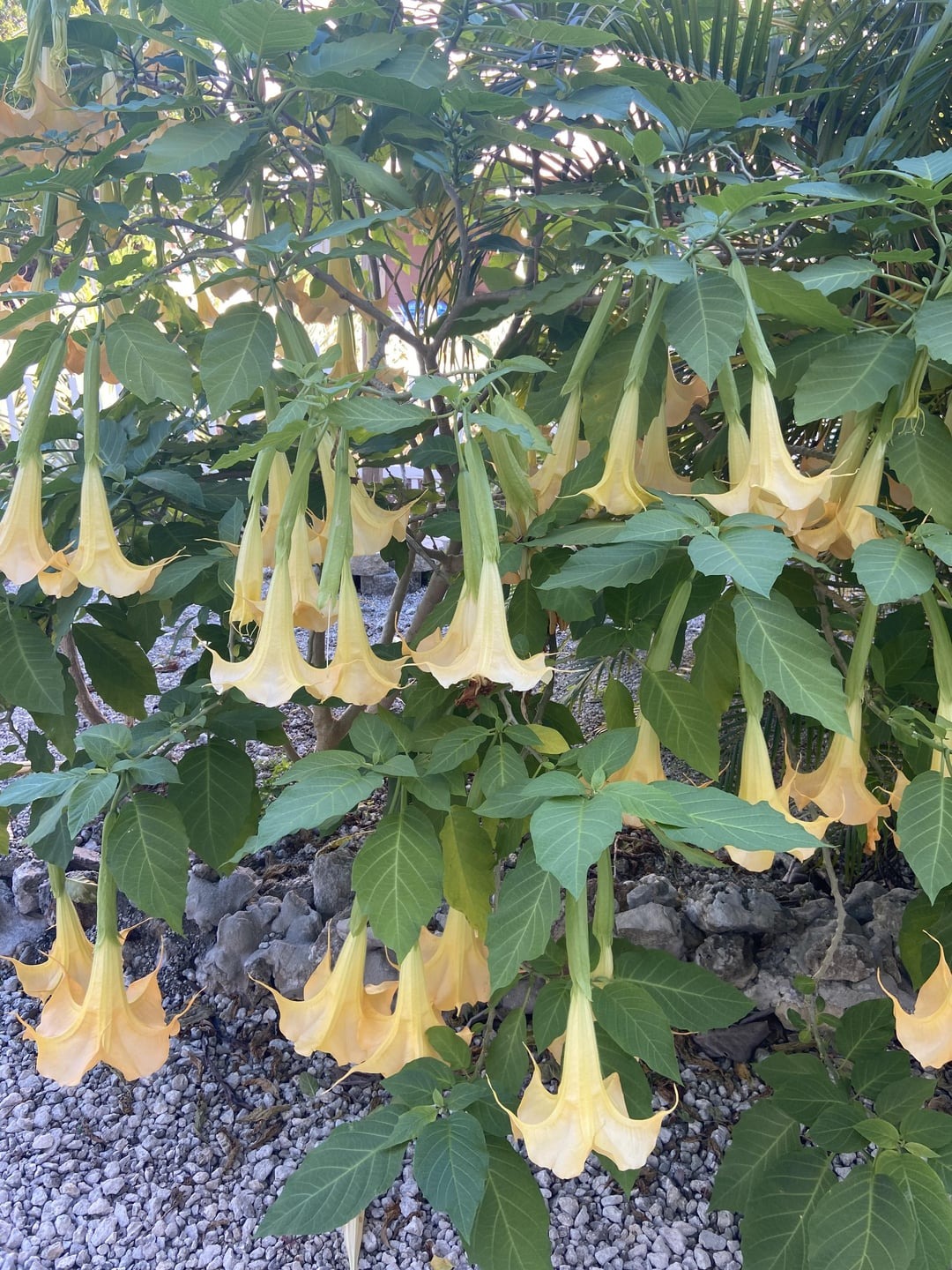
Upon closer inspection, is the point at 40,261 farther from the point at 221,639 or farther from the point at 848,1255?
the point at 848,1255

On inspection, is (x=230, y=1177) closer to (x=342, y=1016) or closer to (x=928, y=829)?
(x=342, y=1016)

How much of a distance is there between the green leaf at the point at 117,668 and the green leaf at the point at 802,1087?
832 millimetres

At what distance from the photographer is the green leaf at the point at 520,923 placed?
601 millimetres

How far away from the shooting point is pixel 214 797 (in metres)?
0.95

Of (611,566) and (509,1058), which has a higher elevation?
(611,566)

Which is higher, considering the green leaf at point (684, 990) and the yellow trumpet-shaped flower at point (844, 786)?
the yellow trumpet-shaped flower at point (844, 786)

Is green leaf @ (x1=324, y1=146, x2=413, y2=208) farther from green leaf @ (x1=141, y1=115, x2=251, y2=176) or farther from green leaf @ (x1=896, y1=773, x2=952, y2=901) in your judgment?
green leaf @ (x1=896, y1=773, x2=952, y2=901)

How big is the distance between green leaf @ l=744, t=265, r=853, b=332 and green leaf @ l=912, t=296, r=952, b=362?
7cm

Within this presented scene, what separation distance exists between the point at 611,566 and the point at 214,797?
1.79 ft

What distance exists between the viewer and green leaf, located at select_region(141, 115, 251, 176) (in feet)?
2.40

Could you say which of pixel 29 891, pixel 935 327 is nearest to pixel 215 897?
pixel 29 891

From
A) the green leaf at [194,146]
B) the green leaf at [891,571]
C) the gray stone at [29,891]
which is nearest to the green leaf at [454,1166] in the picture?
the green leaf at [891,571]

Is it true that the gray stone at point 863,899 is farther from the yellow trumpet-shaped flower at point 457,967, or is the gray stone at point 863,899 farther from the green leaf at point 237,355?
the green leaf at point 237,355

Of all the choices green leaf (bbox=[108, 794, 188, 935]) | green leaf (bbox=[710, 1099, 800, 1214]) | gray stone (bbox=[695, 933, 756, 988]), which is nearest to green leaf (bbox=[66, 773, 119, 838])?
green leaf (bbox=[108, 794, 188, 935])
